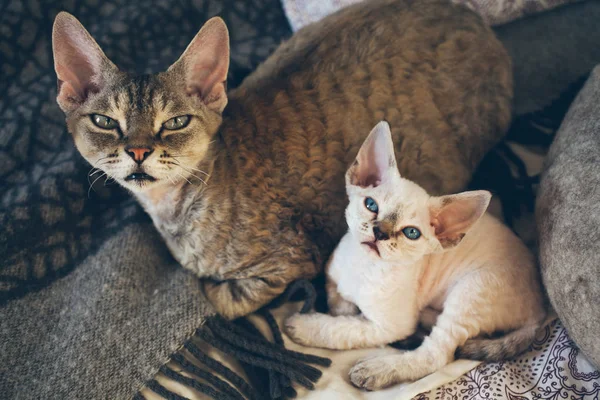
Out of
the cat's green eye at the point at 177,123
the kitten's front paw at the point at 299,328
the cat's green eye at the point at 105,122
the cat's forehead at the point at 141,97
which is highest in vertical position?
the cat's forehead at the point at 141,97

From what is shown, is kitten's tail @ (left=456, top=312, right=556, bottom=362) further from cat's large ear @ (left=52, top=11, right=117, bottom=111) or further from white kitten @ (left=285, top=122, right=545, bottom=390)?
Answer: cat's large ear @ (left=52, top=11, right=117, bottom=111)

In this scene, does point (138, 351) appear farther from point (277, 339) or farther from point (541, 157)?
point (541, 157)

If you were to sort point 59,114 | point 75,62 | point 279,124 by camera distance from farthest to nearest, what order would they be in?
point 59,114, point 279,124, point 75,62

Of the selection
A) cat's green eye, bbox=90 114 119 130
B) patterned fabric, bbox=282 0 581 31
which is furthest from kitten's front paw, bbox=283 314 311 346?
patterned fabric, bbox=282 0 581 31

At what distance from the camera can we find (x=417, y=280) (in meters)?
1.38

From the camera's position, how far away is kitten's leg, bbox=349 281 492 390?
126 cm

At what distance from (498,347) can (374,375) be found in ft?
1.03

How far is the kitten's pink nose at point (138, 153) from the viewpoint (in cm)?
121

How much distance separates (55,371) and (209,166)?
0.65 metres

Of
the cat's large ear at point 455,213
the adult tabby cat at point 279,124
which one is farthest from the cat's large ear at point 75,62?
the cat's large ear at point 455,213

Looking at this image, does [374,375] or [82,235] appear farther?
[82,235]

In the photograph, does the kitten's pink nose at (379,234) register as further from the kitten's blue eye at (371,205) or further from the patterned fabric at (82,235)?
the patterned fabric at (82,235)

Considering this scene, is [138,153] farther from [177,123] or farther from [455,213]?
[455,213]

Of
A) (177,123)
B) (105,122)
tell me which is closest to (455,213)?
(177,123)
